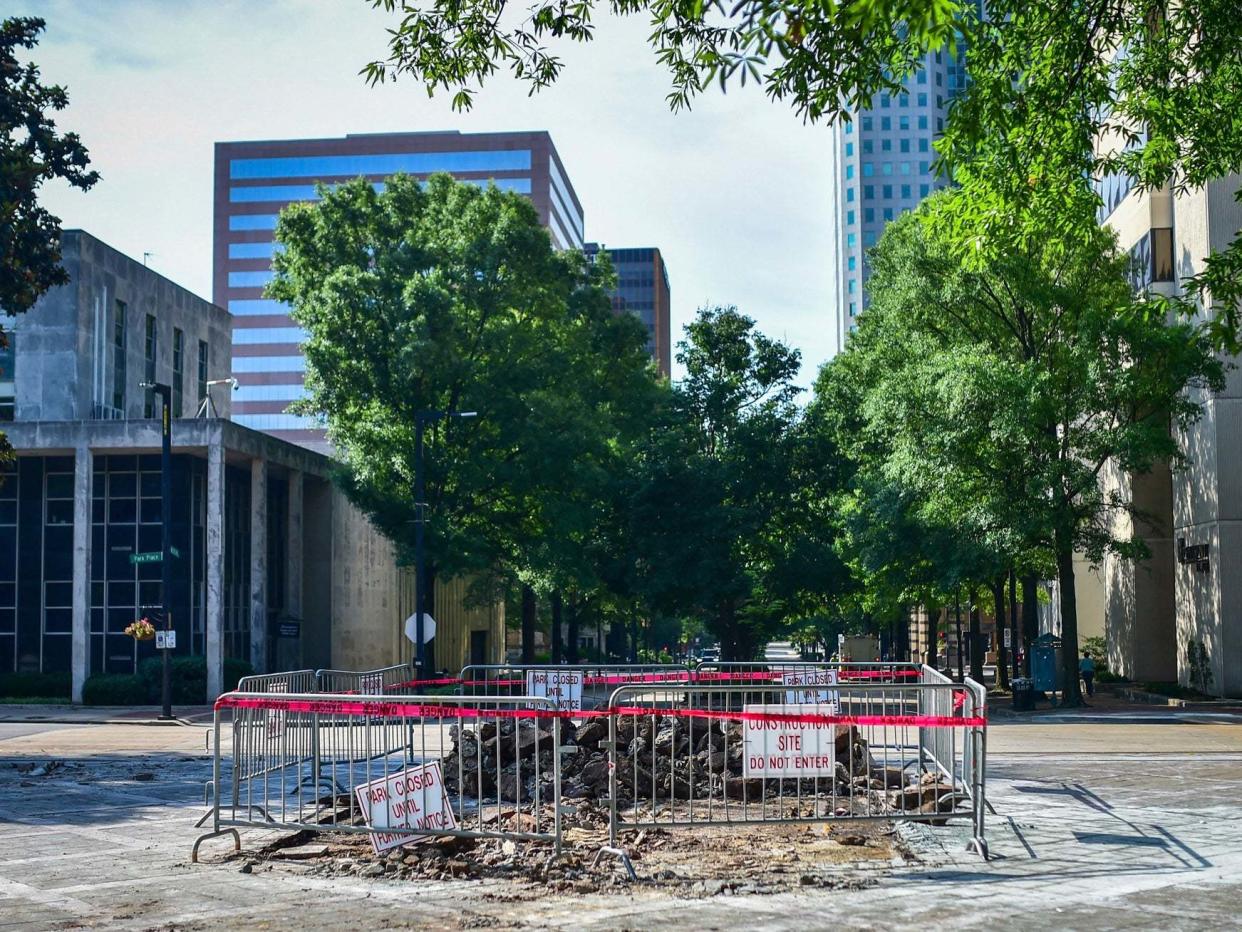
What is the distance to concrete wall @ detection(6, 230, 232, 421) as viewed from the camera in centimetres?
4725

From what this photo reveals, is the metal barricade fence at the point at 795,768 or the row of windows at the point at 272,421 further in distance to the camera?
the row of windows at the point at 272,421

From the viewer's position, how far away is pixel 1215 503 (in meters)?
36.9

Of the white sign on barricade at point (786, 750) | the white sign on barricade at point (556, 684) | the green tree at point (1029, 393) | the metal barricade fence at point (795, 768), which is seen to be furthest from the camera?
the green tree at point (1029, 393)

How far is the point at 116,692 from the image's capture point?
4084 centimetres

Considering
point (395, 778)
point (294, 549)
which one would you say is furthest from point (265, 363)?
point (395, 778)

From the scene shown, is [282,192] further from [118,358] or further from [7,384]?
[7,384]

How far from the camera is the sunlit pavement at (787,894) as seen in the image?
27.3 ft

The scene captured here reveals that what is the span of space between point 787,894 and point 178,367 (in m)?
51.0

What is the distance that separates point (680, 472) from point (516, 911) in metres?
38.8

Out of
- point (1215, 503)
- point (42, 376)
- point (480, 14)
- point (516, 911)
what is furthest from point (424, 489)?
point (516, 911)

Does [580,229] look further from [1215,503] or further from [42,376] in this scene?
[1215,503]

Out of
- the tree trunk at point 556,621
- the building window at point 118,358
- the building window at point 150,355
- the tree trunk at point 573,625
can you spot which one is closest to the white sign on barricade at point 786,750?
the tree trunk at point 556,621

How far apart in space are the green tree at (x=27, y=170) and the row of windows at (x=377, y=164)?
99.4m

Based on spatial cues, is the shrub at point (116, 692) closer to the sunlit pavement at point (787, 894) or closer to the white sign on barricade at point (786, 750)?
the sunlit pavement at point (787, 894)
